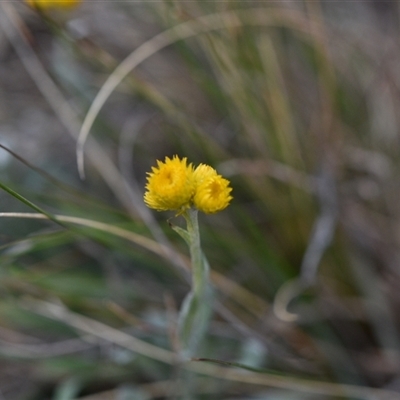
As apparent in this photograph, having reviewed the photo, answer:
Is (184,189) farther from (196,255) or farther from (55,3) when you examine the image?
(55,3)

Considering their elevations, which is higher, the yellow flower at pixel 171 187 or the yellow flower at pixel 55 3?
the yellow flower at pixel 55 3

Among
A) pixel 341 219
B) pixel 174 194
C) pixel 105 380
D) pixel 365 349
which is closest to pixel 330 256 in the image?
pixel 341 219

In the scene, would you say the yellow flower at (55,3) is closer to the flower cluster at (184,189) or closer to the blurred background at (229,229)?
the blurred background at (229,229)

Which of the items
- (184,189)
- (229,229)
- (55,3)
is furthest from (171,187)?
(229,229)

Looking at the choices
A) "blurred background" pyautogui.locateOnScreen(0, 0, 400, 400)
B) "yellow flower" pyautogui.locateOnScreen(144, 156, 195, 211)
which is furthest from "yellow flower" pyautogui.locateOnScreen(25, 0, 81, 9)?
"yellow flower" pyautogui.locateOnScreen(144, 156, 195, 211)

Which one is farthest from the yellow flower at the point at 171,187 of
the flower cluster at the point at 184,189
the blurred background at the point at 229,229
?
the blurred background at the point at 229,229

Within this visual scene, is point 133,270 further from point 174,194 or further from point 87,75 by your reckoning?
point 174,194
